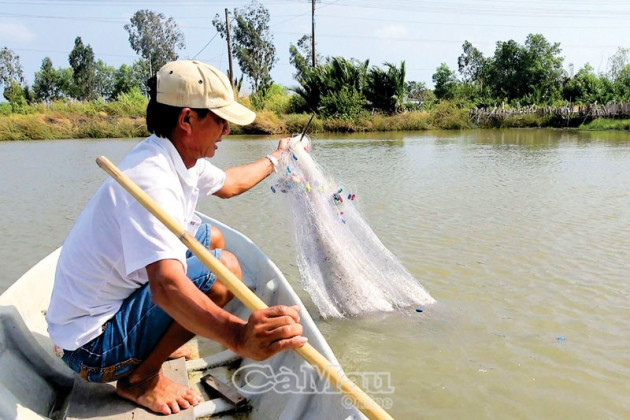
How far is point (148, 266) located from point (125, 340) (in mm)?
450

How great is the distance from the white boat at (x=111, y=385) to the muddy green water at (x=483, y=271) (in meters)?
0.74

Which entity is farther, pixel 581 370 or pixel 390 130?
pixel 390 130

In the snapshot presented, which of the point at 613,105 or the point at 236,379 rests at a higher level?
the point at 613,105

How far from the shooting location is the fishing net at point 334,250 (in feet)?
11.5

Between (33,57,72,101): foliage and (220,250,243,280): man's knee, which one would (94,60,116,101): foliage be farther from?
(220,250,243,280): man's knee

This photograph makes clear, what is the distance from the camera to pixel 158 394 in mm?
2057

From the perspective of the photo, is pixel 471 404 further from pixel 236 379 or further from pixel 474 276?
pixel 474 276

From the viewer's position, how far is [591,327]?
3.59 meters

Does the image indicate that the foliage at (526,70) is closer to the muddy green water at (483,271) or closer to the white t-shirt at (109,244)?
the muddy green water at (483,271)

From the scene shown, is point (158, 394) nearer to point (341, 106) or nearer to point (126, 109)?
point (341, 106)

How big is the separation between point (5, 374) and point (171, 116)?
1.18 meters

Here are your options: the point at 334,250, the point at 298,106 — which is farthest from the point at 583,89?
the point at 334,250

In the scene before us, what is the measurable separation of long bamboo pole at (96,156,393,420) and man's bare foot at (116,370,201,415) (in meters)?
0.65

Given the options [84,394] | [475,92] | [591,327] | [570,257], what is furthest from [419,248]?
[475,92]
